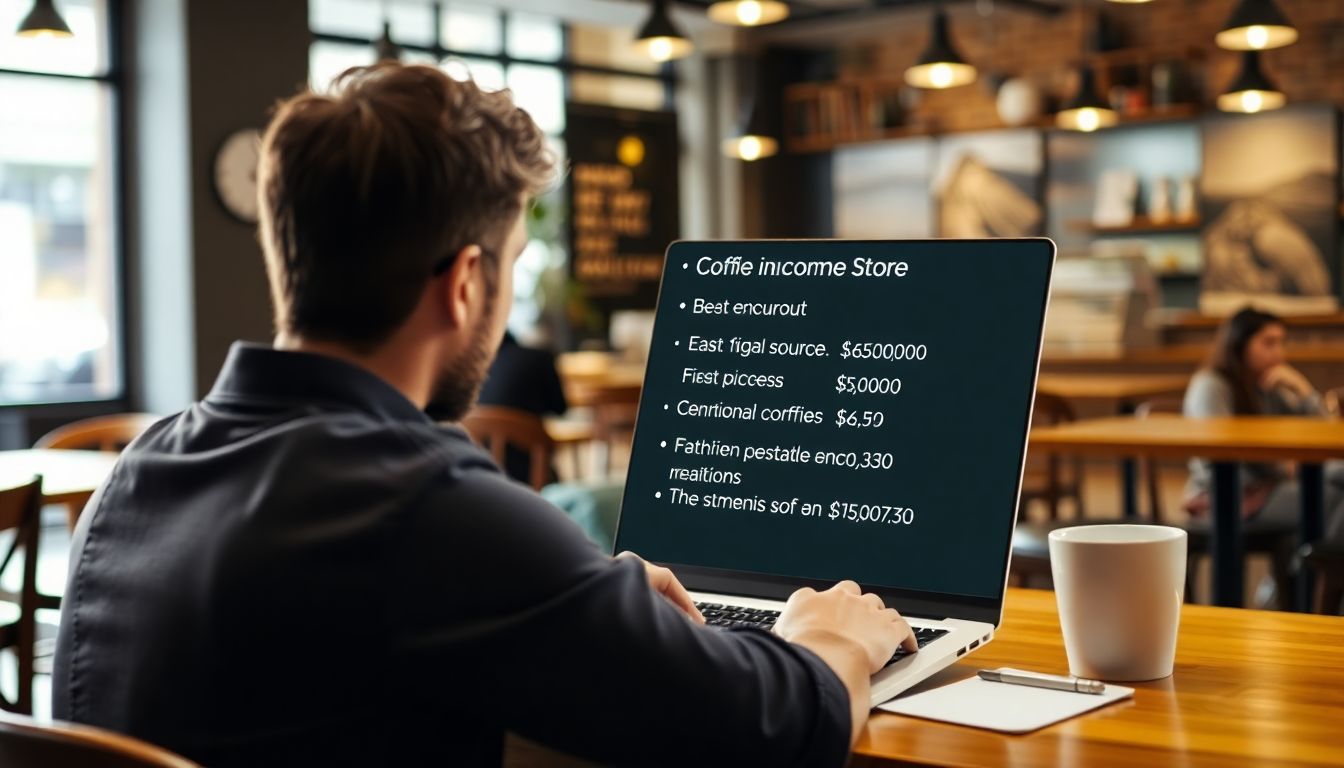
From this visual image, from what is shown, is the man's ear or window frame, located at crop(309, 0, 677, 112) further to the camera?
window frame, located at crop(309, 0, 677, 112)

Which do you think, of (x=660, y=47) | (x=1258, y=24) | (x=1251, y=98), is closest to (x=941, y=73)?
(x=660, y=47)

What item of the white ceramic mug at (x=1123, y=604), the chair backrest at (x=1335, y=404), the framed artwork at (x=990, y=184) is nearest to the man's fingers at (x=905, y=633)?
the white ceramic mug at (x=1123, y=604)

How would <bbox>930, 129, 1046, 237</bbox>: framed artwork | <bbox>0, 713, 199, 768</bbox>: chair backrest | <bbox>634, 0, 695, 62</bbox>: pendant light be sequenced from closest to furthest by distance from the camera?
<bbox>0, 713, 199, 768</bbox>: chair backrest, <bbox>634, 0, 695, 62</bbox>: pendant light, <bbox>930, 129, 1046, 237</bbox>: framed artwork

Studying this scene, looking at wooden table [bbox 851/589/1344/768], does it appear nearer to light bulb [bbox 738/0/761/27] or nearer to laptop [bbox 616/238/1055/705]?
laptop [bbox 616/238/1055/705]

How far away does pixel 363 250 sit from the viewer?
0.91 metres

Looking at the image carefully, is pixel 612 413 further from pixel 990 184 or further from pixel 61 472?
pixel 990 184

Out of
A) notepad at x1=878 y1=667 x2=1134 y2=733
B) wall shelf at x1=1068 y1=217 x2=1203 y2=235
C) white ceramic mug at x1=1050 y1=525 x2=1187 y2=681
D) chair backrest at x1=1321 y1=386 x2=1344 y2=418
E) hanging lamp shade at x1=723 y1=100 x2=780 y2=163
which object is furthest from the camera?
wall shelf at x1=1068 y1=217 x2=1203 y2=235

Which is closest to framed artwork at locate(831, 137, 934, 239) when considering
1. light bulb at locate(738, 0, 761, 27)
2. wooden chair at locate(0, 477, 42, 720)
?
light bulb at locate(738, 0, 761, 27)

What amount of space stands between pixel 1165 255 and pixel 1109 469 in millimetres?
3101

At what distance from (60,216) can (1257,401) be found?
235 inches

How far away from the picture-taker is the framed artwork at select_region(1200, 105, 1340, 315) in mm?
9461

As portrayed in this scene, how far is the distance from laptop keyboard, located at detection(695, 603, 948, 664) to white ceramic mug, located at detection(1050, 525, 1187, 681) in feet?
0.36

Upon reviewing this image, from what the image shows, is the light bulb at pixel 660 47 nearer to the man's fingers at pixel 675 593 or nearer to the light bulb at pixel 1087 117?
the light bulb at pixel 1087 117

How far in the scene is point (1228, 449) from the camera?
11.5ft
